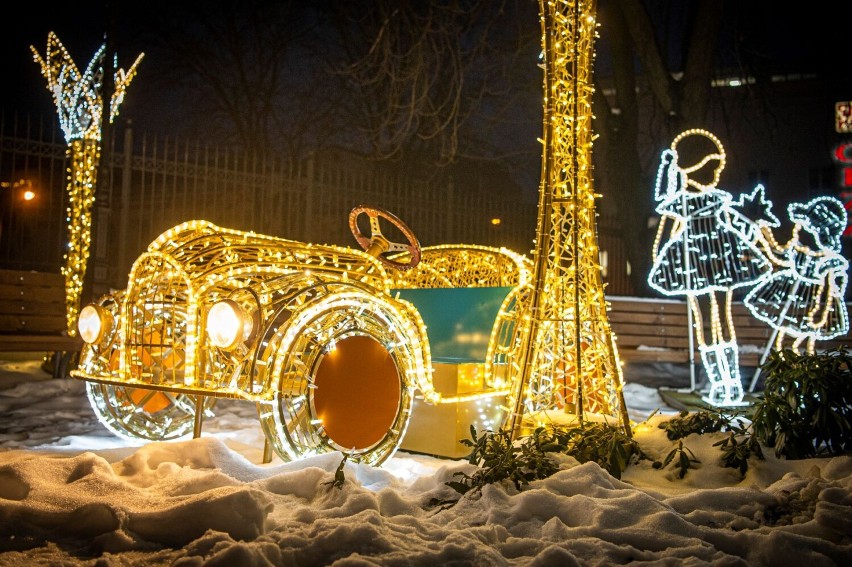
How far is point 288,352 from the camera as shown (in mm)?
4289

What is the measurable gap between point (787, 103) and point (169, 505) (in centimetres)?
2553

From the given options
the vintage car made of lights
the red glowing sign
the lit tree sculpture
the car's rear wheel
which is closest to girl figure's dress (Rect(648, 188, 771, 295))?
the vintage car made of lights

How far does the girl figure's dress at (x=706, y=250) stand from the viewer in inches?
314

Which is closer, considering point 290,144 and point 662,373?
point 662,373

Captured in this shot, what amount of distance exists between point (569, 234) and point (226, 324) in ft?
7.61

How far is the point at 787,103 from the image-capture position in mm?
23891

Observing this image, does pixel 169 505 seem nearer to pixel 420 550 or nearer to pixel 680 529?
pixel 420 550

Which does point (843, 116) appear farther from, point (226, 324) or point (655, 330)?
Result: point (226, 324)

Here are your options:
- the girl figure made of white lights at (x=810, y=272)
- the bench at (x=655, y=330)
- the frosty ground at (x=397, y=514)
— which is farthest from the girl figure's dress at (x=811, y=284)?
the frosty ground at (x=397, y=514)

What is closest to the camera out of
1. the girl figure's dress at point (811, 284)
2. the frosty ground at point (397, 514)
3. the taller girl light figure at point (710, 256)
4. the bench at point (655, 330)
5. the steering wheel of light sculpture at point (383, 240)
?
the frosty ground at point (397, 514)

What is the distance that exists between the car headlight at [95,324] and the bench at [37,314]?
3944mm

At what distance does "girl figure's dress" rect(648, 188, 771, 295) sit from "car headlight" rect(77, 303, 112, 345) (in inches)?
226

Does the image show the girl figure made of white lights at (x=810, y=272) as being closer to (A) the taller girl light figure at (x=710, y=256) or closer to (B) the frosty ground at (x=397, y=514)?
(A) the taller girl light figure at (x=710, y=256)

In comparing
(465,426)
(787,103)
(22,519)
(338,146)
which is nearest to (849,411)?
(465,426)
